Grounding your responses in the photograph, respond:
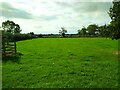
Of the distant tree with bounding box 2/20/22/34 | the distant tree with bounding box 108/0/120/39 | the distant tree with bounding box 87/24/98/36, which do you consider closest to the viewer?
the distant tree with bounding box 108/0/120/39

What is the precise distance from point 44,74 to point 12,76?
1.88m

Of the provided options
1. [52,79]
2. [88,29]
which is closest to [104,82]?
[52,79]

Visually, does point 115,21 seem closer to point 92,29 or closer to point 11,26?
point 11,26

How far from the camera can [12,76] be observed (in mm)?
12930

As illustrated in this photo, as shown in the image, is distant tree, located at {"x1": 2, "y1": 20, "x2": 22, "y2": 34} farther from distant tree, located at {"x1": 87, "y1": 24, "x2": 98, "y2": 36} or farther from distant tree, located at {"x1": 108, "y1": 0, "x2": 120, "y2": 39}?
distant tree, located at {"x1": 108, "y1": 0, "x2": 120, "y2": 39}

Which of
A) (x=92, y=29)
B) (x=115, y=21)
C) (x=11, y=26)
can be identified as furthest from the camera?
(x=92, y=29)

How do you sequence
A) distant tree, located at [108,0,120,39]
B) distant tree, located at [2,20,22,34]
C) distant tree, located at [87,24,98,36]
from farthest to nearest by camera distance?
distant tree, located at [87,24,98,36] < distant tree, located at [2,20,22,34] < distant tree, located at [108,0,120,39]

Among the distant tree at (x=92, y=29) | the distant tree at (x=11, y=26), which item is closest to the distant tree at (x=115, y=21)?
the distant tree at (x=11, y=26)

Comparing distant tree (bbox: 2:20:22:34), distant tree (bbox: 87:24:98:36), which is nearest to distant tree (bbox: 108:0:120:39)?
distant tree (bbox: 2:20:22:34)

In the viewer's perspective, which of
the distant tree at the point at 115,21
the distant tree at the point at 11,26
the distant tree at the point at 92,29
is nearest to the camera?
the distant tree at the point at 115,21

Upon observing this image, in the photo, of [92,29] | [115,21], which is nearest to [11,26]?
[92,29]

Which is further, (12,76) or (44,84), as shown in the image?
(12,76)

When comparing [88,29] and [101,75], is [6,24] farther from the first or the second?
[101,75]

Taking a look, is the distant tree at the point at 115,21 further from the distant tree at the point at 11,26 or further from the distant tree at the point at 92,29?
the distant tree at the point at 92,29
